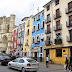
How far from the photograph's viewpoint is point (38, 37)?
3106 centimetres

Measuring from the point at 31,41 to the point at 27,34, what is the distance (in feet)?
11.2

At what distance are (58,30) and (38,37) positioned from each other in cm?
818

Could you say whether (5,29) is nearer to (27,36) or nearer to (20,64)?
(27,36)

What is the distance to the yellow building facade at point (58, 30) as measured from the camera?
2198 centimetres

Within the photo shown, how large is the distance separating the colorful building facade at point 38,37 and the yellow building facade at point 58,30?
192 cm

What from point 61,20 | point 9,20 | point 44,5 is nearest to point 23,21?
point 44,5

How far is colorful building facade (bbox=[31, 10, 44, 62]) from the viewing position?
2924 centimetres

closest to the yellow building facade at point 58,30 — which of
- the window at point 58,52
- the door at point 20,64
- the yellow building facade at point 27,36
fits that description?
the window at point 58,52

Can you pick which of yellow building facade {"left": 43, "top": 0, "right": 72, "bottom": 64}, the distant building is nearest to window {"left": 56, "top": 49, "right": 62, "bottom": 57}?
yellow building facade {"left": 43, "top": 0, "right": 72, "bottom": 64}

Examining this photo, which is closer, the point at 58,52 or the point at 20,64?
the point at 20,64

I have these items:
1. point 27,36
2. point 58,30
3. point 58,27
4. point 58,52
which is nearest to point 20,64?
point 58,52

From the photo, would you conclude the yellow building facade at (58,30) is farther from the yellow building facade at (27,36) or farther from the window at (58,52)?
the yellow building facade at (27,36)

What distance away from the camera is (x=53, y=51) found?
81.7 feet

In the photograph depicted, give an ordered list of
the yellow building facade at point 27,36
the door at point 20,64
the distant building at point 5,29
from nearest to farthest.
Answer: the door at point 20,64
the yellow building facade at point 27,36
the distant building at point 5,29
